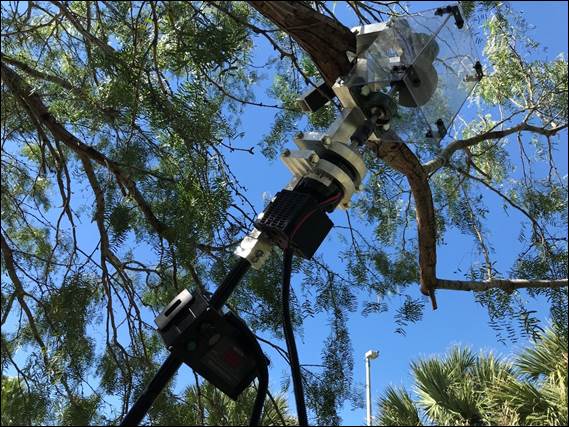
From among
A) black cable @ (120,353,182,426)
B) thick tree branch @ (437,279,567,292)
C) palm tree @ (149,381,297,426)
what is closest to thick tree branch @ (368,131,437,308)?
thick tree branch @ (437,279,567,292)

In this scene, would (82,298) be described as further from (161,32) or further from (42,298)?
(161,32)

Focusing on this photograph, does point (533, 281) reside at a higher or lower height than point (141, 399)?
higher

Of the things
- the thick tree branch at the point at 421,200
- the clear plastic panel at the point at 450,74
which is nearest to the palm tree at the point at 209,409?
the thick tree branch at the point at 421,200

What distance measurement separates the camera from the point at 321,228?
1458 mm

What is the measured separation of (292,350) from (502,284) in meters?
1.55

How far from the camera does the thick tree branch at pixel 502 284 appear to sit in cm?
256

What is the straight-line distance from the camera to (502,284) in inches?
106

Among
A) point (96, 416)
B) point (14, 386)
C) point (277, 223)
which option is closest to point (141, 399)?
point (277, 223)

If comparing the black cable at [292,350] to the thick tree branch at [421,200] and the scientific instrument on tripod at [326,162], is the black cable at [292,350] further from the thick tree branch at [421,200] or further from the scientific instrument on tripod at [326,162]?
the thick tree branch at [421,200]

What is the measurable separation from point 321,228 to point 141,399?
0.53 meters

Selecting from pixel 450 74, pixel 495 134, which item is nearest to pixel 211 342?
pixel 450 74

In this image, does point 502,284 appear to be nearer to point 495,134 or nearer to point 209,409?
point 495,134

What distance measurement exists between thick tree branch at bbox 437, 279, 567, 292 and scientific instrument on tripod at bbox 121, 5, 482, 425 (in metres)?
1.02

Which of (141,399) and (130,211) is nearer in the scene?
(141,399)
